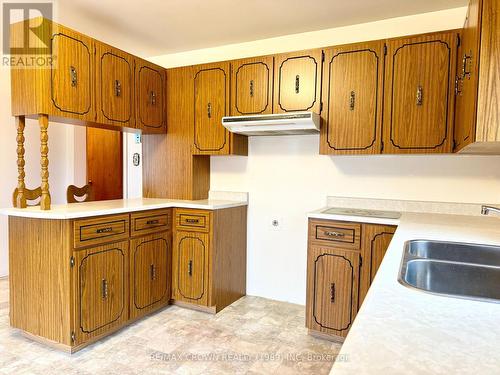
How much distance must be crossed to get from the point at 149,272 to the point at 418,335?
2447 millimetres

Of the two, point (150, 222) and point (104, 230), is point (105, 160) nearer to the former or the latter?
point (150, 222)

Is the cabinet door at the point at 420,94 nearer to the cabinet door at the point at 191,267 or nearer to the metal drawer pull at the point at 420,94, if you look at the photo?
the metal drawer pull at the point at 420,94

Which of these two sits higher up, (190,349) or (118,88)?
(118,88)

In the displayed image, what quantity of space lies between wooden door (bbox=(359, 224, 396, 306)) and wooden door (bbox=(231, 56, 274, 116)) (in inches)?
50.5

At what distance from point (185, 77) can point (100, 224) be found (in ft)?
5.37

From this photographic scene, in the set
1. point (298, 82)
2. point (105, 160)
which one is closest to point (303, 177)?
point (298, 82)

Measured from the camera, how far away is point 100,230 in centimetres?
228

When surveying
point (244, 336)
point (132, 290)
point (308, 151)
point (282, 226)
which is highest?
point (308, 151)

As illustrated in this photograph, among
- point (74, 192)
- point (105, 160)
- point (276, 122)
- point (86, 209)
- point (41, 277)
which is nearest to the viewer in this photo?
point (41, 277)

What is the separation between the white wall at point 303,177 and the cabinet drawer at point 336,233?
1.88ft

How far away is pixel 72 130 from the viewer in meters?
4.12

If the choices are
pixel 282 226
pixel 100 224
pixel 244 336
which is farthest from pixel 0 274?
pixel 282 226

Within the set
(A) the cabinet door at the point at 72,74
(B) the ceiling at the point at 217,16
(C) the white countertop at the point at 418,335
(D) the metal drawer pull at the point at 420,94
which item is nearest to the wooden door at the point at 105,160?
(B) the ceiling at the point at 217,16

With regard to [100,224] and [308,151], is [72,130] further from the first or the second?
[308,151]
